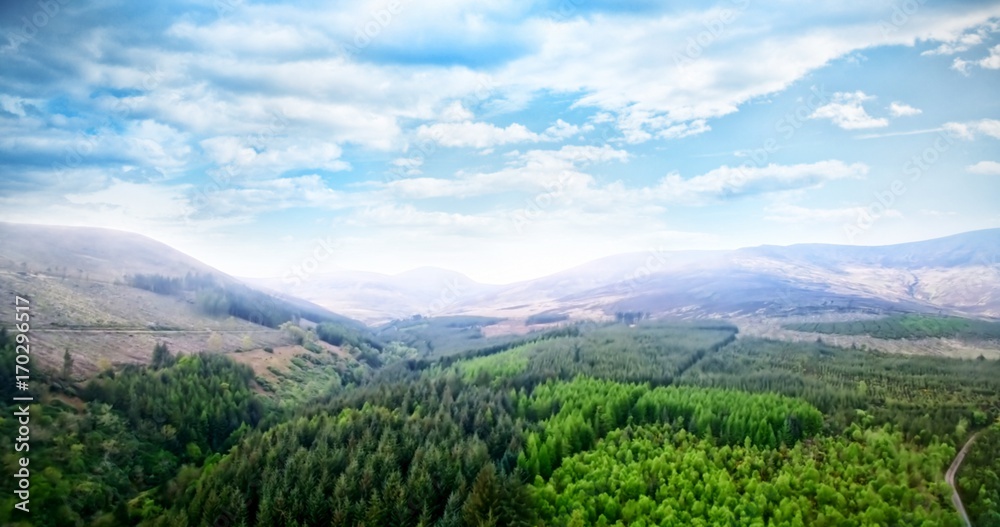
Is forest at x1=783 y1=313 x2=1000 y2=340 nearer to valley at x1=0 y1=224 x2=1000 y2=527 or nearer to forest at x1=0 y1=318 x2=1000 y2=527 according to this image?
valley at x1=0 y1=224 x2=1000 y2=527

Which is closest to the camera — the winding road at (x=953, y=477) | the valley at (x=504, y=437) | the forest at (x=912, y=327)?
the winding road at (x=953, y=477)

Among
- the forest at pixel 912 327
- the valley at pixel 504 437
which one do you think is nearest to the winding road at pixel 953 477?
the valley at pixel 504 437

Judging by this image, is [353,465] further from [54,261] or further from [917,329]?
[917,329]

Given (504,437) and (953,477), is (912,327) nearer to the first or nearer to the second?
(953,477)

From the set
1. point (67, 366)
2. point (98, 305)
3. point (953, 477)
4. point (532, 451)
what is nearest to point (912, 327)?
point (953, 477)

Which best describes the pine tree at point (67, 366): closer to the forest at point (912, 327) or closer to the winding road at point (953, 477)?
the winding road at point (953, 477)

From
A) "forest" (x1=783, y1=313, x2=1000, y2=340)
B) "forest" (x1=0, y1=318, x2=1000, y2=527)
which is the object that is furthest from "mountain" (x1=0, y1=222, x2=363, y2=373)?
"forest" (x1=783, y1=313, x2=1000, y2=340)
